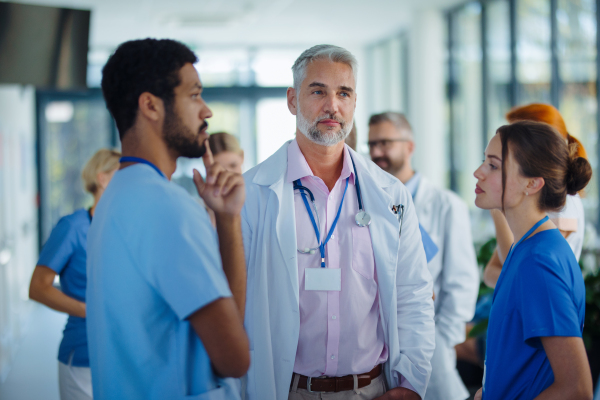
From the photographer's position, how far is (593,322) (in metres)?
3.27

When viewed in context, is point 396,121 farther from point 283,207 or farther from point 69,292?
point 69,292

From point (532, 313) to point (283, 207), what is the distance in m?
0.80

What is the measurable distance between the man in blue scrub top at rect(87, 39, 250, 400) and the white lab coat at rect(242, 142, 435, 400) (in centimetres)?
48

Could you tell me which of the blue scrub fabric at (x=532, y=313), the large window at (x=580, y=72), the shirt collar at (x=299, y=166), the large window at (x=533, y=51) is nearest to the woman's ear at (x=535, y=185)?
the blue scrub fabric at (x=532, y=313)

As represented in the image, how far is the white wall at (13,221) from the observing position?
15.7 feet

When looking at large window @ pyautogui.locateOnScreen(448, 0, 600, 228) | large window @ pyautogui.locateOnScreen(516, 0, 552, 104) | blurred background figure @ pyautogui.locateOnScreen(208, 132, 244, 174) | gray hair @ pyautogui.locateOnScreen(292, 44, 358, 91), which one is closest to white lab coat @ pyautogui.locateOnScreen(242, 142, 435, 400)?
gray hair @ pyautogui.locateOnScreen(292, 44, 358, 91)

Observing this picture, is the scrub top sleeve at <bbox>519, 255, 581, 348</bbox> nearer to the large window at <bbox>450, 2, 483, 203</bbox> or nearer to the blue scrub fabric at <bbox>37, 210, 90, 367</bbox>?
the blue scrub fabric at <bbox>37, 210, 90, 367</bbox>

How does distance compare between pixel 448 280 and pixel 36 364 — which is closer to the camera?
pixel 448 280

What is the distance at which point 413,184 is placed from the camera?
2.85 m

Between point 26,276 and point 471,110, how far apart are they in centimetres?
589

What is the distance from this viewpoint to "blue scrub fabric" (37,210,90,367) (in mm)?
2307

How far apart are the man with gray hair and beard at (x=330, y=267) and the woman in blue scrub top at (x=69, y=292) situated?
38.6 inches

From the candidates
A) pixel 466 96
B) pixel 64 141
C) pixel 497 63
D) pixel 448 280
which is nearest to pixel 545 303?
pixel 448 280

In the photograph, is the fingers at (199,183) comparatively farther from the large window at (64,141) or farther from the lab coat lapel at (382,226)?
the large window at (64,141)
